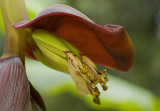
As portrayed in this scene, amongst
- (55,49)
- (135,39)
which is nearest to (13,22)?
(55,49)

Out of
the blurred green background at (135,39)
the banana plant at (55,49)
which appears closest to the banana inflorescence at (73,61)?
the banana plant at (55,49)

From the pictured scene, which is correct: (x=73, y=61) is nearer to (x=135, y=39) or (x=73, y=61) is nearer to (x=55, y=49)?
(x=55, y=49)

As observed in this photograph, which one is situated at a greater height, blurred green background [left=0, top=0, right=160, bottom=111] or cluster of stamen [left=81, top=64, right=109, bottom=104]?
blurred green background [left=0, top=0, right=160, bottom=111]

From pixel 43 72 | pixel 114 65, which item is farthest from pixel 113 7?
pixel 114 65

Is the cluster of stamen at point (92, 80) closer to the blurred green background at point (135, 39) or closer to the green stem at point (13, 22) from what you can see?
the green stem at point (13, 22)

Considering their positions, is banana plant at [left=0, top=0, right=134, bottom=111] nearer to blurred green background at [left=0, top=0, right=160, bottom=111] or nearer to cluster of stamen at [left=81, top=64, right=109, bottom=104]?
cluster of stamen at [left=81, top=64, right=109, bottom=104]

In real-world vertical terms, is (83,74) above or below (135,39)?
below

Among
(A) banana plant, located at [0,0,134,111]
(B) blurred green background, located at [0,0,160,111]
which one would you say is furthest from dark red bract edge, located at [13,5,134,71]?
(B) blurred green background, located at [0,0,160,111]
